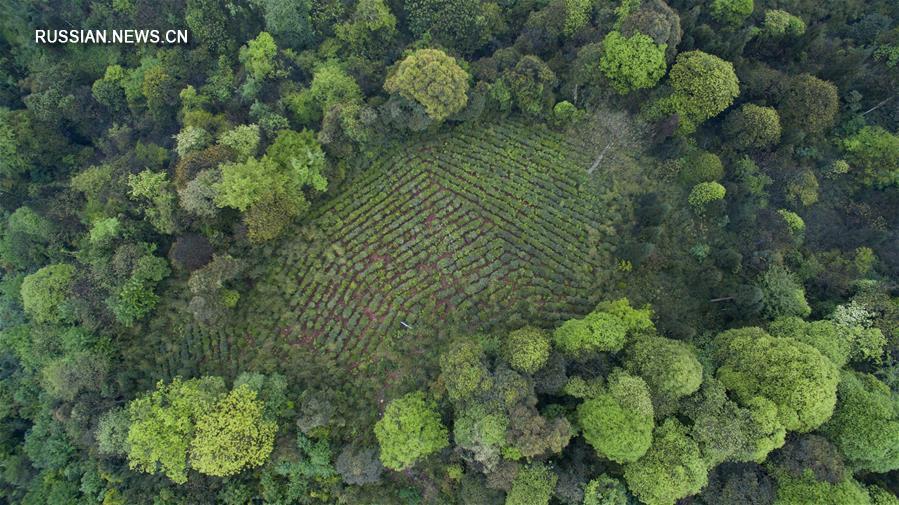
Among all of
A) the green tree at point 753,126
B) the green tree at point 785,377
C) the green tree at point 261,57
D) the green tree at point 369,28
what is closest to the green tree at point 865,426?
the green tree at point 785,377

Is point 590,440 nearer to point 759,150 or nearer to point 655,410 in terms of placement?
point 655,410

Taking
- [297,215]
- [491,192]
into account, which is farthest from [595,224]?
[297,215]

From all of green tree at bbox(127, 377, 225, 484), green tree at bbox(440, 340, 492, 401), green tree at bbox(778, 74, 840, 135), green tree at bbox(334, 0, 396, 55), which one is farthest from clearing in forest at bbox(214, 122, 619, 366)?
green tree at bbox(778, 74, 840, 135)

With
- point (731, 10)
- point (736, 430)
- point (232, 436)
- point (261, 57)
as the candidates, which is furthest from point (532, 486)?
point (731, 10)

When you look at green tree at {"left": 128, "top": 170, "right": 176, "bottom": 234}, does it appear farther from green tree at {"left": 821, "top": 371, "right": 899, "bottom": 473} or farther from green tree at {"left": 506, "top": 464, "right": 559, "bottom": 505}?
green tree at {"left": 821, "top": 371, "right": 899, "bottom": 473}

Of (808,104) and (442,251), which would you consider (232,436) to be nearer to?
(442,251)
